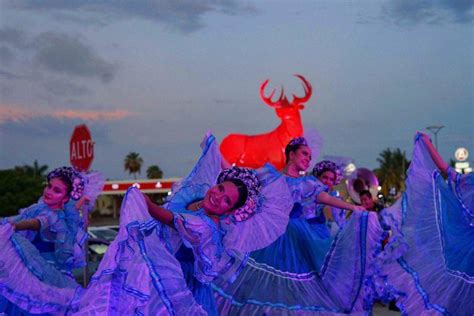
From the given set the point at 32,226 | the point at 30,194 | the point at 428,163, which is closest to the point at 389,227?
the point at 428,163

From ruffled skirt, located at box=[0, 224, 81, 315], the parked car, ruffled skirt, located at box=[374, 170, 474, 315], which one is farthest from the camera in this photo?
the parked car

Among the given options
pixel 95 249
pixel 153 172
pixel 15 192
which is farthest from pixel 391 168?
pixel 95 249

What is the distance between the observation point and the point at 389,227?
21.4ft

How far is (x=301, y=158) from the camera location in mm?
6402

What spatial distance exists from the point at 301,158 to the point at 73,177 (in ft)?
6.45

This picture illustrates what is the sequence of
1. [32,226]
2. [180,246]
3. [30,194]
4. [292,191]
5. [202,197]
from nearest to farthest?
[180,246]
[202,197]
[32,226]
[292,191]
[30,194]

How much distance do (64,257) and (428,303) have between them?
2953 millimetres

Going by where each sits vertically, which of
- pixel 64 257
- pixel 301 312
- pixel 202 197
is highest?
pixel 202 197

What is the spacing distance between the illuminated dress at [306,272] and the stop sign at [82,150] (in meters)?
2.70

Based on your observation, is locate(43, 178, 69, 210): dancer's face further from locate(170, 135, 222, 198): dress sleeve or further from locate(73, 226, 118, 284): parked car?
locate(73, 226, 118, 284): parked car

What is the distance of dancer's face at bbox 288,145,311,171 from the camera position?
638 cm

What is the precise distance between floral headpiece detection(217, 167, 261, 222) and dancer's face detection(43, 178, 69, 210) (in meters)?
1.97

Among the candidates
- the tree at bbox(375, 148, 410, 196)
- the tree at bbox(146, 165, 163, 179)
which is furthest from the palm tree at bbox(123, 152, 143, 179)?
the tree at bbox(375, 148, 410, 196)

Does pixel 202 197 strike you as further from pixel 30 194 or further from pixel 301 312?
pixel 30 194
